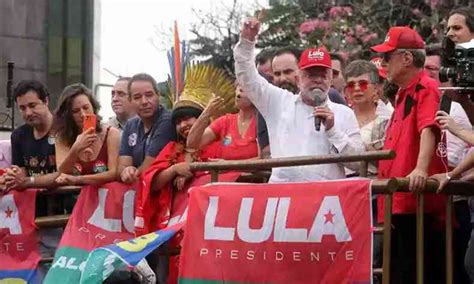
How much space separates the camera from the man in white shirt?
0.85 m

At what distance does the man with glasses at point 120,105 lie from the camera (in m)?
11.8

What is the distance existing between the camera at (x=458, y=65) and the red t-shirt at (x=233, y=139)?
205cm

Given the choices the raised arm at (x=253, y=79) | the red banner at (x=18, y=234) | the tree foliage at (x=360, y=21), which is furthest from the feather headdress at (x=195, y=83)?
the tree foliage at (x=360, y=21)

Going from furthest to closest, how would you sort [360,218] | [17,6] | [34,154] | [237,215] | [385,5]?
1. [385,5]
2. [17,6]
3. [34,154]
4. [237,215]
5. [360,218]

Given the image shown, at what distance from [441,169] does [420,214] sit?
403 mm

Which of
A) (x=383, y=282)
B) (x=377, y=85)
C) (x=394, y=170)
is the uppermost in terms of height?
(x=377, y=85)

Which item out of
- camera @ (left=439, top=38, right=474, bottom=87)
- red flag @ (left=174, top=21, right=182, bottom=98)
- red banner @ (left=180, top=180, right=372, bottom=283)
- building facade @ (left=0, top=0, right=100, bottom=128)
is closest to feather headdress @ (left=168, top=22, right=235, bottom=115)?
red flag @ (left=174, top=21, right=182, bottom=98)

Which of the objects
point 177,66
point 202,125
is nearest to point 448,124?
point 202,125

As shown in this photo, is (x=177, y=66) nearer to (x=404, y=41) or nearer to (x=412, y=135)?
(x=404, y=41)

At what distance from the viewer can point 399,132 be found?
810 cm

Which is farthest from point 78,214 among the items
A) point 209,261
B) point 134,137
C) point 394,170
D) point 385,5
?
point 385,5

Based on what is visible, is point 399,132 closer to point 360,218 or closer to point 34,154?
point 360,218

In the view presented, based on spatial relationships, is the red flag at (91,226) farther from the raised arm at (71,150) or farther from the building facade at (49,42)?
the building facade at (49,42)

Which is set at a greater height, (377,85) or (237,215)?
(377,85)
